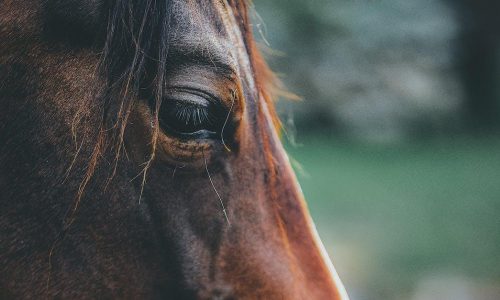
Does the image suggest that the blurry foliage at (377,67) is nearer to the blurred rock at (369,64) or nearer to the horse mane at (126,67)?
the blurred rock at (369,64)

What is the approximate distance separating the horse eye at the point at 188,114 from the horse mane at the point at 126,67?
0.02 m

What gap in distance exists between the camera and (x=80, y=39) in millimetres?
1096

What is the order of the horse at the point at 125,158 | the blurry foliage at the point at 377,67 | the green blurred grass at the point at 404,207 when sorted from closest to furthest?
the horse at the point at 125,158 → the green blurred grass at the point at 404,207 → the blurry foliage at the point at 377,67

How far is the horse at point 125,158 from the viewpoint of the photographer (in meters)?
1.07

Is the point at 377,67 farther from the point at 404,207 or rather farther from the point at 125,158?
the point at 125,158

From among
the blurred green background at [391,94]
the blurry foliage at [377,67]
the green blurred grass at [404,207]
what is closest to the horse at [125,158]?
the green blurred grass at [404,207]

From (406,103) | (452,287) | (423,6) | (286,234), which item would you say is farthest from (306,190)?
(286,234)

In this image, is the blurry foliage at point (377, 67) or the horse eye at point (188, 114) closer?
the horse eye at point (188, 114)

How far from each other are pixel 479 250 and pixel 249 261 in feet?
19.7

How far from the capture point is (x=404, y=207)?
24.6ft

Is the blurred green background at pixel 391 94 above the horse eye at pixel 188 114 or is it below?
below

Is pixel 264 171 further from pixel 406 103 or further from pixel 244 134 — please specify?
pixel 406 103

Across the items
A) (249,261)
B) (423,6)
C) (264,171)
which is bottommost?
(423,6)

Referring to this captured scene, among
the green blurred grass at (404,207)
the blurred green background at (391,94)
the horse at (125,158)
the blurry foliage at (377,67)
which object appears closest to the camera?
the horse at (125,158)
